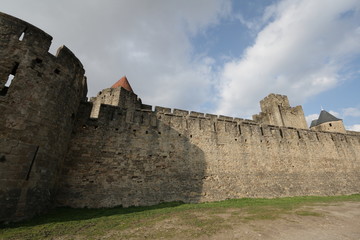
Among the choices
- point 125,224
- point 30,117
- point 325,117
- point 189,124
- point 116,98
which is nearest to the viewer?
point 125,224

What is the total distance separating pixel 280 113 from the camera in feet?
67.8

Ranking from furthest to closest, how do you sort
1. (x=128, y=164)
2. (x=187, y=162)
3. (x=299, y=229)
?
(x=187, y=162) → (x=128, y=164) → (x=299, y=229)

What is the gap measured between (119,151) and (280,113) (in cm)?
1880

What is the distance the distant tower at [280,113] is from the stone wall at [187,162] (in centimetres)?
650

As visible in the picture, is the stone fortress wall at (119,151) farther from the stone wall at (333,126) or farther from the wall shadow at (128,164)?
the stone wall at (333,126)

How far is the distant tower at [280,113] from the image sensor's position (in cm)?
2059

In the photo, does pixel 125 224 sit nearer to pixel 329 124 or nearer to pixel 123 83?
pixel 123 83

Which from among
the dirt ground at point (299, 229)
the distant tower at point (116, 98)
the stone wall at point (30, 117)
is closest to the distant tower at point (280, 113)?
the distant tower at point (116, 98)

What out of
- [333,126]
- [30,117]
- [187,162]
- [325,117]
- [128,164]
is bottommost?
[128,164]

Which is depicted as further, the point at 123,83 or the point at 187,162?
the point at 123,83

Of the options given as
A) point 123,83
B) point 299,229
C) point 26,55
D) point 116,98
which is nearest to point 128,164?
point 26,55

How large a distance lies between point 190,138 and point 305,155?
9.14 meters

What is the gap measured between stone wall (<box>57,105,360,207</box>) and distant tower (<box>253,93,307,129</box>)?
21.3 feet

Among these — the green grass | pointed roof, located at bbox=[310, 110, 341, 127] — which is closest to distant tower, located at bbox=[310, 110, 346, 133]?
pointed roof, located at bbox=[310, 110, 341, 127]
